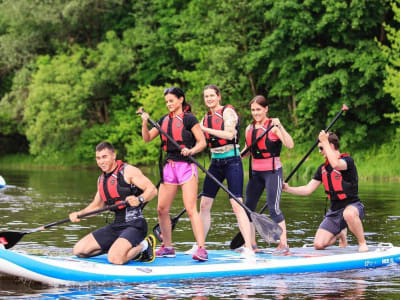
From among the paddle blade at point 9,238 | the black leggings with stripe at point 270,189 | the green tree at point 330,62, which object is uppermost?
the green tree at point 330,62

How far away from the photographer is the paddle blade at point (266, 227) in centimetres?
859

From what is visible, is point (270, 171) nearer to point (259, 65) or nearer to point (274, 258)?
point (274, 258)

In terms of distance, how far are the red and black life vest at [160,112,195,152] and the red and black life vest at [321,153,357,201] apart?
5.61ft

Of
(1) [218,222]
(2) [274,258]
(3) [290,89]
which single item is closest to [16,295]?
(2) [274,258]

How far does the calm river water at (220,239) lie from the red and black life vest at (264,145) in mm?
1393

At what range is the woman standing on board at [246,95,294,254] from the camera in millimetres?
8828

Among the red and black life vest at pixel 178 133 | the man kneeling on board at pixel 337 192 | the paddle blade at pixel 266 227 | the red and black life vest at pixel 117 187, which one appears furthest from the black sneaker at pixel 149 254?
the man kneeling on board at pixel 337 192

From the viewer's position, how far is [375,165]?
2545cm

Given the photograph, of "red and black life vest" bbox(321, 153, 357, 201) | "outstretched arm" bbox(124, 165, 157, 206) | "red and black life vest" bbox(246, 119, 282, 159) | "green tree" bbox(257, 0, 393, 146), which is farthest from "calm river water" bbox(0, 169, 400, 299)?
"green tree" bbox(257, 0, 393, 146)

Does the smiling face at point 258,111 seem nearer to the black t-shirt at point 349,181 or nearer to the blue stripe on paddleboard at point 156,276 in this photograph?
the black t-shirt at point 349,181

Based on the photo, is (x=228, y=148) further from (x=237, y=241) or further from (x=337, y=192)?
(x=337, y=192)

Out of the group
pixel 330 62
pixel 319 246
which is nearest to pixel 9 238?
pixel 319 246

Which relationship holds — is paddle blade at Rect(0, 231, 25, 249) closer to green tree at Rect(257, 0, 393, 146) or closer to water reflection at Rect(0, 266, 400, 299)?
water reflection at Rect(0, 266, 400, 299)

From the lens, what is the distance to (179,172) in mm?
8328
